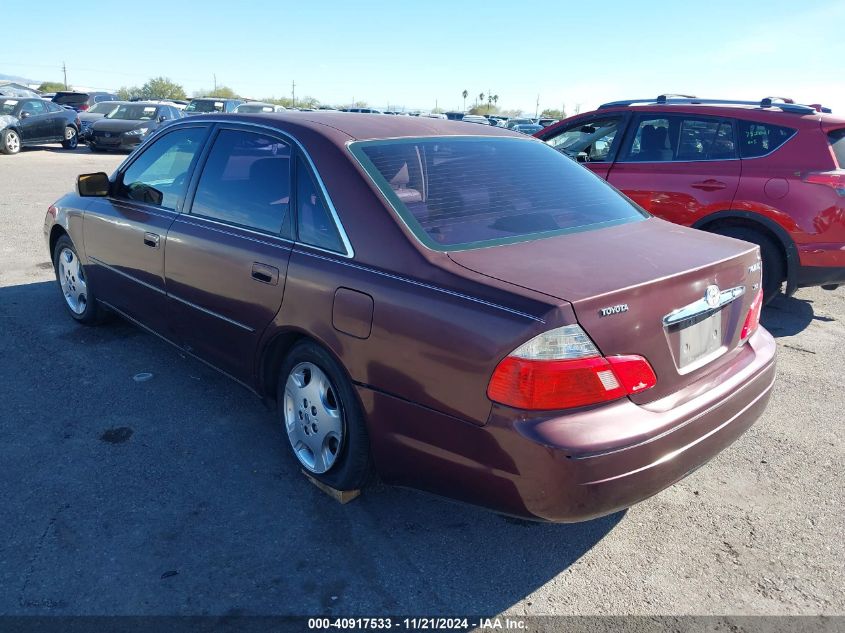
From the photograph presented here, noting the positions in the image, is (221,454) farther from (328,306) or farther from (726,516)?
(726,516)

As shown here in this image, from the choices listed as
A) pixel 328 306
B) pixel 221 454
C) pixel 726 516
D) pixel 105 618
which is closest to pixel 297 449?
pixel 221 454

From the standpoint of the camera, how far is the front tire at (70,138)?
2028 centimetres

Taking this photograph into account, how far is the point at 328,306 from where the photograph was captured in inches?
106

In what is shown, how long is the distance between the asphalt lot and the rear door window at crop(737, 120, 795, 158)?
242 centimetres

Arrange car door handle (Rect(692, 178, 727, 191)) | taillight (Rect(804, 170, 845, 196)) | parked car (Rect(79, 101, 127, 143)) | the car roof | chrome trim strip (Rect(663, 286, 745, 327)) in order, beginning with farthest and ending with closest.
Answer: parked car (Rect(79, 101, 127, 143)), car door handle (Rect(692, 178, 727, 191)), taillight (Rect(804, 170, 845, 196)), the car roof, chrome trim strip (Rect(663, 286, 745, 327))

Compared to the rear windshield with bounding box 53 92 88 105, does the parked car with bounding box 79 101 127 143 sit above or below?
below

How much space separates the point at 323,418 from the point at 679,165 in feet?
14.5

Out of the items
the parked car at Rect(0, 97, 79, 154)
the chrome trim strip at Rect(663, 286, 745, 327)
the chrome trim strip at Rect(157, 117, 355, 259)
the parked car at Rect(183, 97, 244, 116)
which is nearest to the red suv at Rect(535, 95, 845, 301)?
the chrome trim strip at Rect(663, 286, 745, 327)

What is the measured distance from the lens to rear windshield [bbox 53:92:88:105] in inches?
1152

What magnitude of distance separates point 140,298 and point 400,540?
7.88ft

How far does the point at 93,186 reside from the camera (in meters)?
4.34

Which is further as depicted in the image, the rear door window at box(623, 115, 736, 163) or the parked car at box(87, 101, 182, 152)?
the parked car at box(87, 101, 182, 152)

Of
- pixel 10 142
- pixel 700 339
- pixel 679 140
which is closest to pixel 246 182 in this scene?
pixel 700 339

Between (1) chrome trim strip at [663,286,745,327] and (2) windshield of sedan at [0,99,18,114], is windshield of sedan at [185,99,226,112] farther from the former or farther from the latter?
(1) chrome trim strip at [663,286,745,327]
